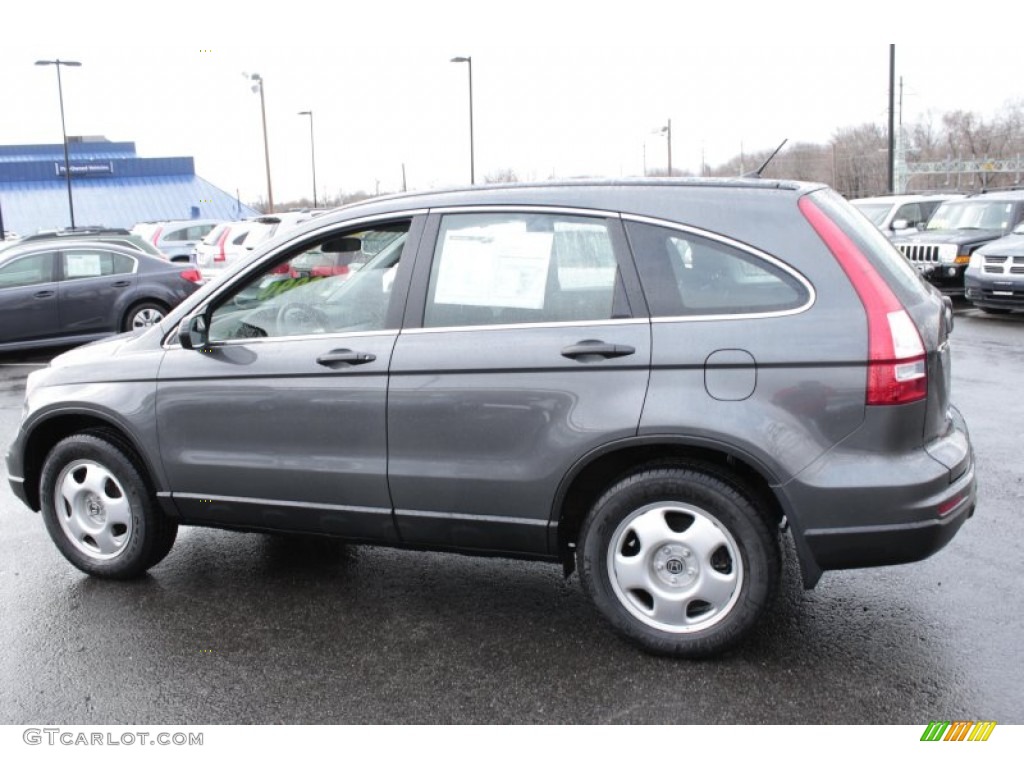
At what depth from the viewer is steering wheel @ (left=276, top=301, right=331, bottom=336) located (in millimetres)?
4102

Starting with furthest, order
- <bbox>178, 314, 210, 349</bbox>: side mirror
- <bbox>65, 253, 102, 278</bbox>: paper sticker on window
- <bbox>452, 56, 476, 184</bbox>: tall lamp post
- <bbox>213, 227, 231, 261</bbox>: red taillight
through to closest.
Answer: <bbox>452, 56, 476, 184</bbox>: tall lamp post → <bbox>213, 227, 231, 261</bbox>: red taillight → <bbox>65, 253, 102, 278</bbox>: paper sticker on window → <bbox>178, 314, 210, 349</bbox>: side mirror

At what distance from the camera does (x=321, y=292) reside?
4141 mm

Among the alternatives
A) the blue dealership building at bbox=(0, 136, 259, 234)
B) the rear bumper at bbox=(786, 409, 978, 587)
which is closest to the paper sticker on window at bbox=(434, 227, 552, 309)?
the rear bumper at bbox=(786, 409, 978, 587)

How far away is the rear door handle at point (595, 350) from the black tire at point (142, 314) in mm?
10115

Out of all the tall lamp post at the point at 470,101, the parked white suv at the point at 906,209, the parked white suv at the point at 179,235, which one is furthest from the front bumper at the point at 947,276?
the parked white suv at the point at 179,235

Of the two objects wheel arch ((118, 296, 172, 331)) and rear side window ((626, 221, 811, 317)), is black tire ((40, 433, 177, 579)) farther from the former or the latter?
wheel arch ((118, 296, 172, 331))

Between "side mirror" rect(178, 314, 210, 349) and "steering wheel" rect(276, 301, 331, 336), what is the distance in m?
0.33

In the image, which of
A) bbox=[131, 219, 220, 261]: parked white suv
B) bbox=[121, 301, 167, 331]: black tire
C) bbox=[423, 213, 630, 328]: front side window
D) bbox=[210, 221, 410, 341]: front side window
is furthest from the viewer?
bbox=[131, 219, 220, 261]: parked white suv

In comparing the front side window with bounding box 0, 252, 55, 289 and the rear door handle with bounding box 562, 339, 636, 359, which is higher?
the front side window with bounding box 0, 252, 55, 289

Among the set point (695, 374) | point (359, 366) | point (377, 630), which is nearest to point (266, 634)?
point (377, 630)

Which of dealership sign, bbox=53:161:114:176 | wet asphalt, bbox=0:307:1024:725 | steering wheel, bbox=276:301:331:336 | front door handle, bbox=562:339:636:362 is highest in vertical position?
dealership sign, bbox=53:161:114:176

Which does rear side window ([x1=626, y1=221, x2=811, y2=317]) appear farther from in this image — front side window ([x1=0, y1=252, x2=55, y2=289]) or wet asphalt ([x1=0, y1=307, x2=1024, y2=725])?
front side window ([x1=0, y1=252, x2=55, y2=289])

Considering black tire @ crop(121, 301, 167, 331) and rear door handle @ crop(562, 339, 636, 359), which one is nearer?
rear door handle @ crop(562, 339, 636, 359)

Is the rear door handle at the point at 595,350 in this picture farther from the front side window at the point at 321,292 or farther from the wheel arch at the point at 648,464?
the front side window at the point at 321,292
